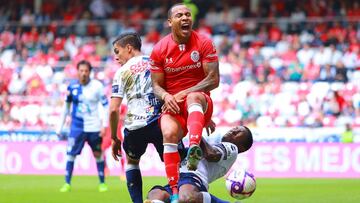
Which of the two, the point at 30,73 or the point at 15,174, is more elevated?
the point at 30,73

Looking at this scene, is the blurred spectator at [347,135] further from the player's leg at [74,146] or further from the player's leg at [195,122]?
the player's leg at [195,122]

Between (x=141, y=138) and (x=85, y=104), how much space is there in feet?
22.7

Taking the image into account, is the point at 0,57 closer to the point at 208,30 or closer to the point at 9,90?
the point at 9,90

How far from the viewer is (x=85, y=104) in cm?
1781

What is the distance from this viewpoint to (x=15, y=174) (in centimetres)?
2380

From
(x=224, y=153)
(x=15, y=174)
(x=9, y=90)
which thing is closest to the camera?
Answer: (x=224, y=153)

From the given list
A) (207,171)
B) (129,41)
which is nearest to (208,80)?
(207,171)

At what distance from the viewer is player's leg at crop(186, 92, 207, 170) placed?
966cm

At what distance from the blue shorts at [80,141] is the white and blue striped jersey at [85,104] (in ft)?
0.25

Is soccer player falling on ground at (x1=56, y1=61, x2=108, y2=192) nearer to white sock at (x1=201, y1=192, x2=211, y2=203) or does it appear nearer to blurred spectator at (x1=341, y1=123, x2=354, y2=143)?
blurred spectator at (x1=341, y1=123, x2=354, y2=143)

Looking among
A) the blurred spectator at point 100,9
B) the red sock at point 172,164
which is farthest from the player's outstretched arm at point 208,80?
the blurred spectator at point 100,9

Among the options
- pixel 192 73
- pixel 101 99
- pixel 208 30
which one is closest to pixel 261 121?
pixel 208 30

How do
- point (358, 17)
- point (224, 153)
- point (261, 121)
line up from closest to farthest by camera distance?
point (224, 153) < point (261, 121) < point (358, 17)

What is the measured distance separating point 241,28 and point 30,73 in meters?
7.42
